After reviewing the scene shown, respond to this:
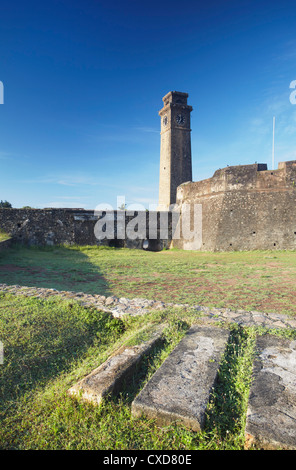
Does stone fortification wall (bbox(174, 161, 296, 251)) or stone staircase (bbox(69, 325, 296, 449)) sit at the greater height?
stone fortification wall (bbox(174, 161, 296, 251))

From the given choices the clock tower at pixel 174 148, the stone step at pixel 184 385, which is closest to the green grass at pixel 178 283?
the stone step at pixel 184 385

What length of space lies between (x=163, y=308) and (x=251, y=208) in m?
10.6

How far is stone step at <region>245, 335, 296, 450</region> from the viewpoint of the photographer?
4.67 ft

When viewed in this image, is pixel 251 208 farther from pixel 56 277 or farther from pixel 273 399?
pixel 273 399

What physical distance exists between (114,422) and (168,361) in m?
0.66

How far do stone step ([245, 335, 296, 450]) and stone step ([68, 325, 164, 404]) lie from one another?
0.87m

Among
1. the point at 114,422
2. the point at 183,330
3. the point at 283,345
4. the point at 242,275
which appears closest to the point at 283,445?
the point at 114,422

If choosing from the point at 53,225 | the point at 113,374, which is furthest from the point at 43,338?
the point at 53,225

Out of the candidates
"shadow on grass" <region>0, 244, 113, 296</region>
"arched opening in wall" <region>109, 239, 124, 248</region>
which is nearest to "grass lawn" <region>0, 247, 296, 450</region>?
"shadow on grass" <region>0, 244, 113, 296</region>

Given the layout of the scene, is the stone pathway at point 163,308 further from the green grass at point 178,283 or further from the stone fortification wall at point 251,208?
the stone fortification wall at point 251,208

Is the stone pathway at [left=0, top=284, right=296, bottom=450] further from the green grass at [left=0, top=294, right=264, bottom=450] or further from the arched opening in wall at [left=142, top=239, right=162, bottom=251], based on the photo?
the arched opening in wall at [left=142, top=239, right=162, bottom=251]

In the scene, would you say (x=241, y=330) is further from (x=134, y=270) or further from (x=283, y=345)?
(x=134, y=270)

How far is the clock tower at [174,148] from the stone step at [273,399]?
25.6m

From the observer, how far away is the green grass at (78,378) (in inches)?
59.4
